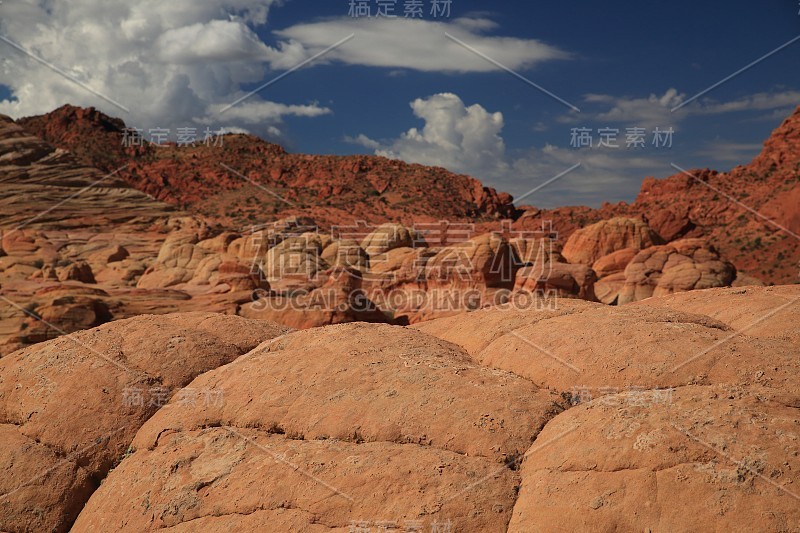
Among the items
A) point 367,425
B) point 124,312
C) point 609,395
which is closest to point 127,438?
point 367,425

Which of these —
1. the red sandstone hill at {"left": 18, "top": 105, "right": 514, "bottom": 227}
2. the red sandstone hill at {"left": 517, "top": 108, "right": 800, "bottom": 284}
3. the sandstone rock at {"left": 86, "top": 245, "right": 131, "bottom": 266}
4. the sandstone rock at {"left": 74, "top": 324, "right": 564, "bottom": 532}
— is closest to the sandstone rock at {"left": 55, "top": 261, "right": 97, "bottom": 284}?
the sandstone rock at {"left": 86, "top": 245, "right": 131, "bottom": 266}

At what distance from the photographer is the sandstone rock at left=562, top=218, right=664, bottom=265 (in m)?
43.8

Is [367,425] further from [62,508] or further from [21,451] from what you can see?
[21,451]

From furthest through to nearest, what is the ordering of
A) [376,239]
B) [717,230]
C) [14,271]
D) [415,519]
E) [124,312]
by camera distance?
[717,230] < [376,239] < [14,271] < [124,312] < [415,519]

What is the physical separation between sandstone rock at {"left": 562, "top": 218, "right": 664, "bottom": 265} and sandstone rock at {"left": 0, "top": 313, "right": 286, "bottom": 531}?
127 feet

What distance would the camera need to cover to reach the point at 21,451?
24.5ft

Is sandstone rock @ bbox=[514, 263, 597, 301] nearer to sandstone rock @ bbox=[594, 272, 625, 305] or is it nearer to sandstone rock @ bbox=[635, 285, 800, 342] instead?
sandstone rock @ bbox=[594, 272, 625, 305]

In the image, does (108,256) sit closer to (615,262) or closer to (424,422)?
(615,262)

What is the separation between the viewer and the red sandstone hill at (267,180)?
273ft

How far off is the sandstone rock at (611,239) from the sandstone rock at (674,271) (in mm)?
5969

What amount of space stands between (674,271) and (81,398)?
33.0m

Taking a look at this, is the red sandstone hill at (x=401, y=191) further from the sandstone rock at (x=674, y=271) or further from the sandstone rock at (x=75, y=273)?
the sandstone rock at (x=75, y=273)

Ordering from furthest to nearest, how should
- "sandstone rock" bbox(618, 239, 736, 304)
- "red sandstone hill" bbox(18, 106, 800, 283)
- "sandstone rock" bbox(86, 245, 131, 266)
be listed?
"red sandstone hill" bbox(18, 106, 800, 283)
"sandstone rock" bbox(86, 245, 131, 266)
"sandstone rock" bbox(618, 239, 736, 304)

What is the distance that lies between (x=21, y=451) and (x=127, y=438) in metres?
1.22
